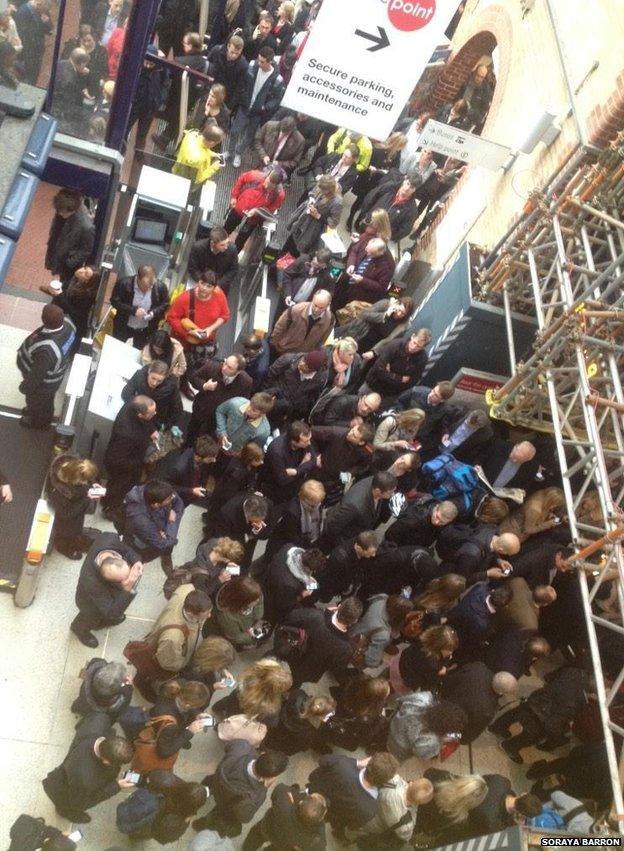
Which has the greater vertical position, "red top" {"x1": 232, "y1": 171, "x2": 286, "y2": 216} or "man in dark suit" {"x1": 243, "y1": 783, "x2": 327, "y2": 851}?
"red top" {"x1": 232, "y1": 171, "x2": 286, "y2": 216}

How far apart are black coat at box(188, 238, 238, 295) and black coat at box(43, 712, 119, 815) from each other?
16.8 ft

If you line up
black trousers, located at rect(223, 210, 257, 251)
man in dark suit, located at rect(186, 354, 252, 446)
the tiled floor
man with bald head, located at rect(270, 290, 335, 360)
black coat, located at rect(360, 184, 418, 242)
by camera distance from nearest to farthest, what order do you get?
1. the tiled floor
2. man in dark suit, located at rect(186, 354, 252, 446)
3. man with bald head, located at rect(270, 290, 335, 360)
4. black trousers, located at rect(223, 210, 257, 251)
5. black coat, located at rect(360, 184, 418, 242)

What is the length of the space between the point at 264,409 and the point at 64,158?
2579 mm

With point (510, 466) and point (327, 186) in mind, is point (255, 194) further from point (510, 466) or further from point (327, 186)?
point (510, 466)

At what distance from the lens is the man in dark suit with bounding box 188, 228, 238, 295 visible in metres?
8.32

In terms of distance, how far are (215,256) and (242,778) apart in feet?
18.5

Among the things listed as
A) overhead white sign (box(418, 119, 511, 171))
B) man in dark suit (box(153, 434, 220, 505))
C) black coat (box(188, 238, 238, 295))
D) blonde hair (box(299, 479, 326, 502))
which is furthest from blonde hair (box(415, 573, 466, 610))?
overhead white sign (box(418, 119, 511, 171))

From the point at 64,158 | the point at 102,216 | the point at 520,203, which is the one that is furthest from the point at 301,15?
the point at 64,158

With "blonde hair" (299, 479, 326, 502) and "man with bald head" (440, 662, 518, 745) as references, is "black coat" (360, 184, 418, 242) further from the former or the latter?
"man with bald head" (440, 662, 518, 745)

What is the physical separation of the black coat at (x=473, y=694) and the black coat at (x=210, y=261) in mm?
5002

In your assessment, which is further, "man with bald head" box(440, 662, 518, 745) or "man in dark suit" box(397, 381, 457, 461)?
"man in dark suit" box(397, 381, 457, 461)

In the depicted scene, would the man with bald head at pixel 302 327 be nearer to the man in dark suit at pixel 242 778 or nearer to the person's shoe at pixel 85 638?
the person's shoe at pixel 85 638

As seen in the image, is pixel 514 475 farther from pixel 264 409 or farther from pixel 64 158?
pixel 64 158

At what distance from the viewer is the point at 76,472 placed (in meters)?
5.66
